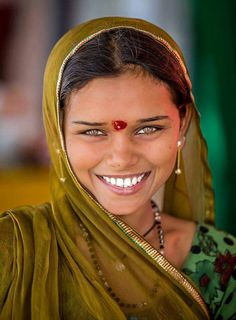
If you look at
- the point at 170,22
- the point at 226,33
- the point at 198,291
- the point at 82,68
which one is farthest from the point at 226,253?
the point at 170,22

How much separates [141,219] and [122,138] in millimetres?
327

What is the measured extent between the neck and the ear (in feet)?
0.70

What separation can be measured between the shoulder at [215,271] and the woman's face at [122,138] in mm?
256

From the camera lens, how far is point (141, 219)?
1.75 meters

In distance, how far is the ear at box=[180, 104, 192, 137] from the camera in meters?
1.69

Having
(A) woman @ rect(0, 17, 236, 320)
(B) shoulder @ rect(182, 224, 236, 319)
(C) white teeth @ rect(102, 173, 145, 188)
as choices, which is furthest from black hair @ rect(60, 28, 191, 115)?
(B) shoulder @ rect(182, 224, 236, 319)

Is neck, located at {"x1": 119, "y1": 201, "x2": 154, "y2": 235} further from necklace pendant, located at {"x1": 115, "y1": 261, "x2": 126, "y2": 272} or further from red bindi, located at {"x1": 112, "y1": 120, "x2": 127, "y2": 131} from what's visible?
red bindi, located at {"x1": 112, "y1": 120, "x2": 127, "y2": 131}

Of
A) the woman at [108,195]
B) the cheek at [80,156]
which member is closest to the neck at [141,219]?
the woman at [108,195]

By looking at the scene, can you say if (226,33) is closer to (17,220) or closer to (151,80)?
(151,80)

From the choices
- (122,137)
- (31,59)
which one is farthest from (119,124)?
(31,59)

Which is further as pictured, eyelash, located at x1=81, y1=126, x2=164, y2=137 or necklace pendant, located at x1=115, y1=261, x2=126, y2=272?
necklace pendant, located at x1=115, y1=261, x2=126, y2=272

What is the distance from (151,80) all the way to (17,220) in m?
0.46

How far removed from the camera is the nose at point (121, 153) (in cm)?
150

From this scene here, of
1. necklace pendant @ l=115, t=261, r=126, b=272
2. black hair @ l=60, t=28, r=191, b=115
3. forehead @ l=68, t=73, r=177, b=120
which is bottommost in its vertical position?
necklace pendant @ l=115, t=261, r=126, b=272
